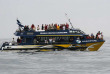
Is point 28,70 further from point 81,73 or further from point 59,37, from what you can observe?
point 59,37

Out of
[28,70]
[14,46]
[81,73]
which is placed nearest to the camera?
[81,73]

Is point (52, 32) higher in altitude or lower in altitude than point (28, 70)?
higher

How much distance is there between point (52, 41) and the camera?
130ft

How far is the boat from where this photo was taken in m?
39.3

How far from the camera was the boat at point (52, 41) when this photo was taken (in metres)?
39.3

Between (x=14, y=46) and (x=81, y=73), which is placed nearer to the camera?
(x=81, y=73)

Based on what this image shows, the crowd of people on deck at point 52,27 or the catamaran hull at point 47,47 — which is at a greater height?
the crowd of people on deck at point 52,27

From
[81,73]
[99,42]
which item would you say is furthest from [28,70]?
[99,42]

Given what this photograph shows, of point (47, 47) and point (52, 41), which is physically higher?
point (52, 41)

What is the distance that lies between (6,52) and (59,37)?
7794 mm

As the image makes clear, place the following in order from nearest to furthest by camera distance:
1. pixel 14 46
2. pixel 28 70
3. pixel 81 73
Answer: pixel 81 73
pixel 28 70
pixel 14 46

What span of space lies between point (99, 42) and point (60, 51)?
5.42 meters

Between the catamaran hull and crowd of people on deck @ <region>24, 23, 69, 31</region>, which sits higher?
crowd of people on deck @ <region>24, 23, 69, 31</region>

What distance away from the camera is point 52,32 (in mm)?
39406
